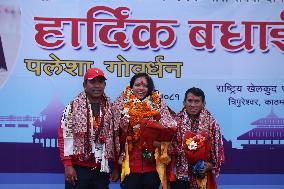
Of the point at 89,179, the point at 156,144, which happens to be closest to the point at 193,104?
the point at 156,144

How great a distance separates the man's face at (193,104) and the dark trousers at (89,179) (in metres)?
0.83

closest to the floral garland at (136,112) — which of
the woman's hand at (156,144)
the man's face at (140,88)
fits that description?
the man's face at (140,88)

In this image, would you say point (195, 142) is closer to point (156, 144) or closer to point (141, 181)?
point (156, 144)

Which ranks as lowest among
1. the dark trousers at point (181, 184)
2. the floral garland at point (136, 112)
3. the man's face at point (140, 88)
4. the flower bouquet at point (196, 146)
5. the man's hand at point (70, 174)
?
the dark trousers at point (181, 184)

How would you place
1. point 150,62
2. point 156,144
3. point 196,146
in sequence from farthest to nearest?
point 150,62
point 156,144
point 196,146

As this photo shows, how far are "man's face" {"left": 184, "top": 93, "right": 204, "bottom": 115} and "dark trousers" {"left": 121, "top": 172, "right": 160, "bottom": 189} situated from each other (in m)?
0.56

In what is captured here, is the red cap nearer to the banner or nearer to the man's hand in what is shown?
the banner

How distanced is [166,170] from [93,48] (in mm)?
1182

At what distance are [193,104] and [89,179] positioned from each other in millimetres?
985

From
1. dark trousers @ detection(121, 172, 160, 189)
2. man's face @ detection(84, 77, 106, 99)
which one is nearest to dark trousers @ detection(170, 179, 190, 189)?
dark trousers @ detection(121, 172, 160, 189)

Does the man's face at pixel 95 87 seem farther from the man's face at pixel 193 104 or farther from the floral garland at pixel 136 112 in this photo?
the man's face at pixel 193 104

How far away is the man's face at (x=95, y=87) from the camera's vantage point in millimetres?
3795

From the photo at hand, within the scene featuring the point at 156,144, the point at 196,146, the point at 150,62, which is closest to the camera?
the point at 196,146

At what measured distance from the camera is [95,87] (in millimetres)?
3797
